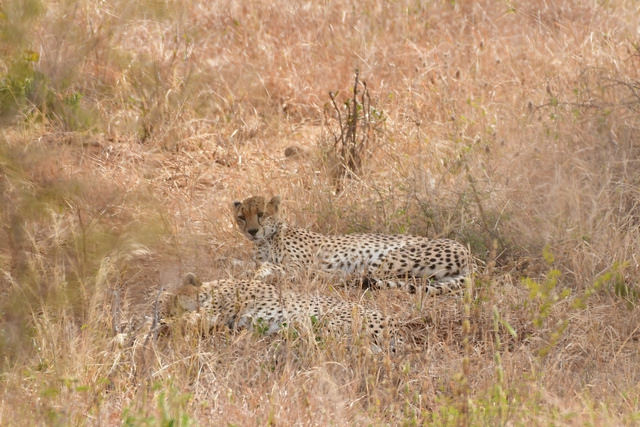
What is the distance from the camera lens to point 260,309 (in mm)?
5102

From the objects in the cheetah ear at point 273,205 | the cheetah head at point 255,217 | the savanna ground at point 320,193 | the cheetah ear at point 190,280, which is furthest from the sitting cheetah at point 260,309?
the cheetah ear at point 273,205

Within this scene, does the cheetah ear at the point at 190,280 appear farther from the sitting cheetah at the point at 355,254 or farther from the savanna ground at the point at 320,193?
the sitting cheetah at the point at 355,254

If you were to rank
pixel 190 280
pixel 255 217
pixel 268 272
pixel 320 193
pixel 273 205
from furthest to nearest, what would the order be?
1. pixel 320 193
2. pixel 273 205
3. pixel 255 217
4. pixel 268 272
5. pixel 190 280

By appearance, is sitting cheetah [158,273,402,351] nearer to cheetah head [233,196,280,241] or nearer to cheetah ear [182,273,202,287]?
cheetah ear [182,273,202,287]

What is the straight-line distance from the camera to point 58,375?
13.2 feet

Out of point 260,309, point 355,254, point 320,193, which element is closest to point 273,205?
point 320,193

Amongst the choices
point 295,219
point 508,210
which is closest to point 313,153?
point 295,219

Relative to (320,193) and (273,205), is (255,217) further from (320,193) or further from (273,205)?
(320,193)

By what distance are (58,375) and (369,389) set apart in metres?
1.34

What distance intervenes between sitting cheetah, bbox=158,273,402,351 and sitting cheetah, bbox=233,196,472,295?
532 millimetres

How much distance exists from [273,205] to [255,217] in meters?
0.20

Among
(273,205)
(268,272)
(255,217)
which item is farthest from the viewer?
(273,205)

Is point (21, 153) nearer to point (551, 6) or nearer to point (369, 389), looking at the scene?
point (369, 389)

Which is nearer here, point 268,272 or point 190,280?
point 190,280
